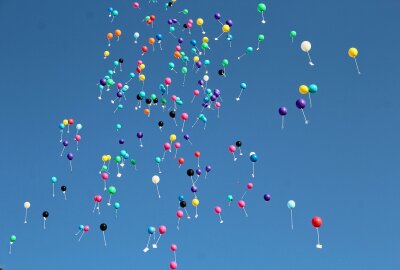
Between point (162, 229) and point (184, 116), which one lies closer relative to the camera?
point (162, 229)

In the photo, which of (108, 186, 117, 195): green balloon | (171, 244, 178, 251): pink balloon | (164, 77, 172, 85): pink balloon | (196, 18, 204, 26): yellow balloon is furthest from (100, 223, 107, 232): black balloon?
(196, 18, 204, 26): yellow balloon

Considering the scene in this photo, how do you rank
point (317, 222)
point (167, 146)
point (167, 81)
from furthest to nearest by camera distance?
1. point (167, 81)
2. point (167, 146)
3. point (317, 222)

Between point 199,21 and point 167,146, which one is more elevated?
point 199,21

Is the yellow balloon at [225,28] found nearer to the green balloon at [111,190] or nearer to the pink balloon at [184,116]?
the pink balloon at [184,116]

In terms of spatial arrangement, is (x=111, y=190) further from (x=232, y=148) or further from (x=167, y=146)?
(x=232, y=148)

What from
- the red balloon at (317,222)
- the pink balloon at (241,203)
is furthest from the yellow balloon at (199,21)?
the red balloon at (317,222)

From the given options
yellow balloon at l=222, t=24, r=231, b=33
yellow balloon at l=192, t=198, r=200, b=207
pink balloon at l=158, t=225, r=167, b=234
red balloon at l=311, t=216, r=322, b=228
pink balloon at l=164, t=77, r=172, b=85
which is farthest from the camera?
pink balloon at l=164, t=77, r=172, b=85

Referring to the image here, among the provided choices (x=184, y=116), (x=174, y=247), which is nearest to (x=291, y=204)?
(x=174, y=247)

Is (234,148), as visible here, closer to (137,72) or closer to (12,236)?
(137,72)

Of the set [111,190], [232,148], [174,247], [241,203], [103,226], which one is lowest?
[174,247]

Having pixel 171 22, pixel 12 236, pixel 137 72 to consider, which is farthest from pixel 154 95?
pixel 12 236

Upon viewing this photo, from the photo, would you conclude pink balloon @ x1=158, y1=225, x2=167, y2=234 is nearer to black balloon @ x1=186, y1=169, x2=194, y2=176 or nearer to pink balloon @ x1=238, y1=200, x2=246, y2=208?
black balloon @ x1=186, y1=169, x2=194, y2=176

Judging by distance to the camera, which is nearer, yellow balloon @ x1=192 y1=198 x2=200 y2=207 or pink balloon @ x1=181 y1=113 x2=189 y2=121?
yellow balloon @ x1=192 y1=198 x2=200 y2=207

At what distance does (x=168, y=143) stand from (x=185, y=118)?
23.0 inches
